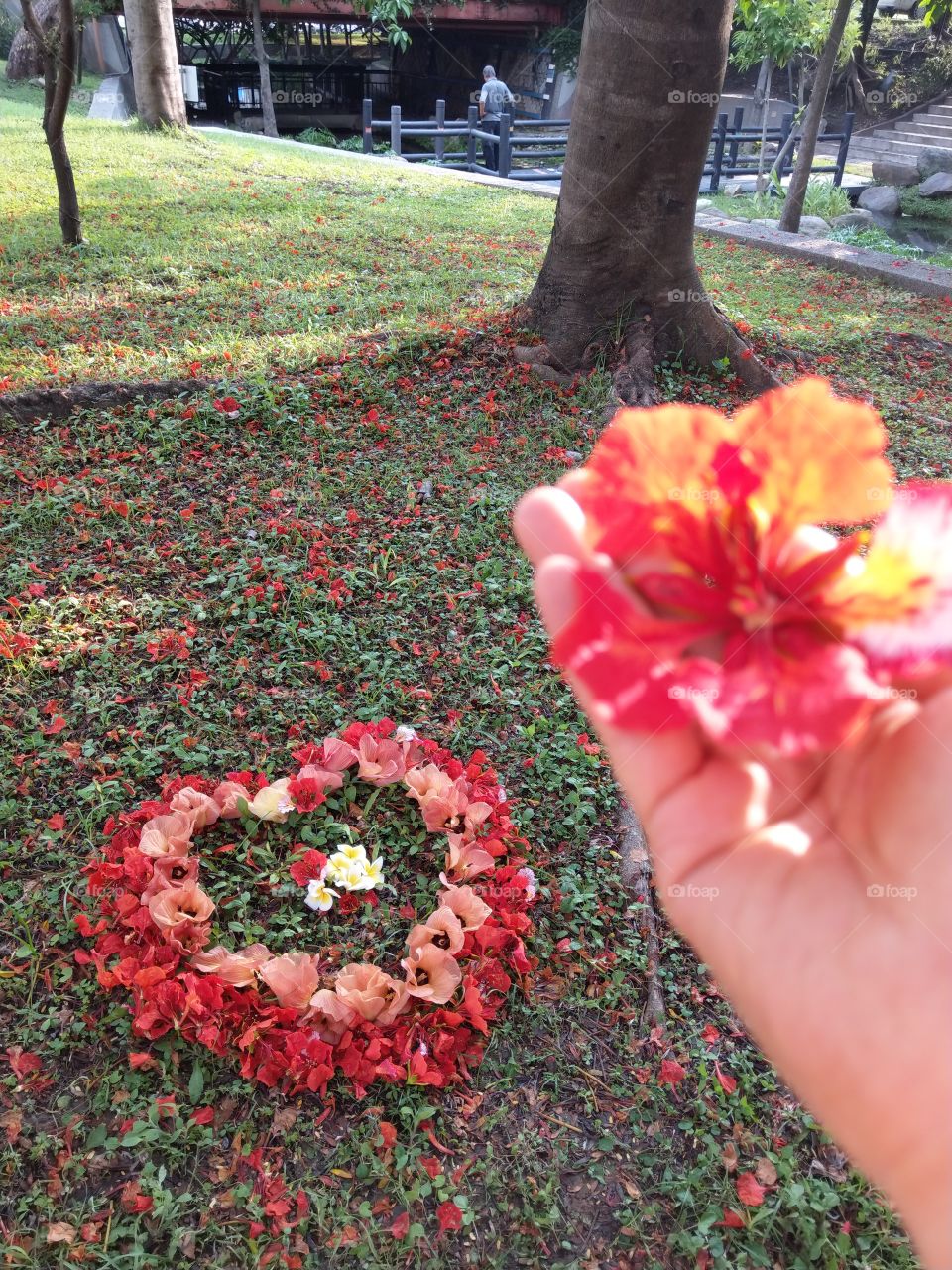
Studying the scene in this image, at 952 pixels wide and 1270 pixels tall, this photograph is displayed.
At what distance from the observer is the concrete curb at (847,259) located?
9273 millimetres

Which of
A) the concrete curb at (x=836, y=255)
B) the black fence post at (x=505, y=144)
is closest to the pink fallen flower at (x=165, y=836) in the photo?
the concrete curb at (x=836, y=255)

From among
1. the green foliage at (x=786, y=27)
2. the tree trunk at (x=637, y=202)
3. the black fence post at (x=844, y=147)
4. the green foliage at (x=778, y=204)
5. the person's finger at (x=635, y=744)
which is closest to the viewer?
the person's finger at (x=635, y=744)

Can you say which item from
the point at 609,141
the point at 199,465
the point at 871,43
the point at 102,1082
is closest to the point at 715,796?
the point at 102,1082

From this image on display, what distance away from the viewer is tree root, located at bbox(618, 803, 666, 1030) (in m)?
2.38

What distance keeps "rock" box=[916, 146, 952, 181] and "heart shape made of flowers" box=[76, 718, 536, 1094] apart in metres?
22.4

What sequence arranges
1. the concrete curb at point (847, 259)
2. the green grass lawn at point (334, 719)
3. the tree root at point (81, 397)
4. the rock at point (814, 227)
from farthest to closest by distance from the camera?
the rock at point (814, 227) < the concrete curb at point (847, 259) < the tree root at point (81, 397) < the green grass lawn at point (334, 719)

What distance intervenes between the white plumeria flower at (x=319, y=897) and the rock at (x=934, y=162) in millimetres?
22880

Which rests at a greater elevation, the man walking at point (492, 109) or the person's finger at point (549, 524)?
the man walking at point (492, 109)

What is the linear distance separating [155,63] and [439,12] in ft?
36.6

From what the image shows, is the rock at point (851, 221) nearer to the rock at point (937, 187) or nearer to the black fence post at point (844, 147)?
the black fence post at point (844, 147)

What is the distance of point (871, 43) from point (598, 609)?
30.8m

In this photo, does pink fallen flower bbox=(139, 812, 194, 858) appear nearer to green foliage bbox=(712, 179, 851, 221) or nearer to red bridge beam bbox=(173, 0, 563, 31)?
green foliage bbox=(712, 179, 851, 221)

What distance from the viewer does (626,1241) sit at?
1940 millimetres

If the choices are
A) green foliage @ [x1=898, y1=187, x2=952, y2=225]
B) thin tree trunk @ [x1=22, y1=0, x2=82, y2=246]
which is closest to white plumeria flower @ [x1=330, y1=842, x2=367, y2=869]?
thin tree trunk @ [x1=22, y1=0, x2=82, y2=246]
